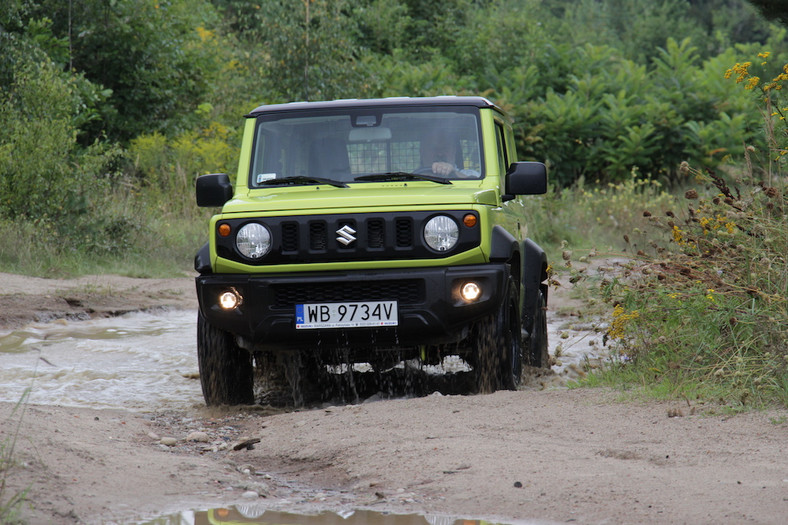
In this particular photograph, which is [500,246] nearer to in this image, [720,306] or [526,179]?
[526,179]

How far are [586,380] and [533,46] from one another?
876 inches

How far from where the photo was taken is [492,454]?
4695 mm

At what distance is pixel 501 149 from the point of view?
7277 mm

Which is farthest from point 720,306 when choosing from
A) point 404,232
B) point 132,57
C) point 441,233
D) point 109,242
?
point 132,57

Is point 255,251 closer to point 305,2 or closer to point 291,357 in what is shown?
point 291,357

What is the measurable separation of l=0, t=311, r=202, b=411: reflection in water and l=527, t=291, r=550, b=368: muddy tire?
2.34 meters

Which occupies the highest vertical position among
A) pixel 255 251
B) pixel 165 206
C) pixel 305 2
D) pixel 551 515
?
pixel 305 2

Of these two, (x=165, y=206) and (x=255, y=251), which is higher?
(x=255, y=251)

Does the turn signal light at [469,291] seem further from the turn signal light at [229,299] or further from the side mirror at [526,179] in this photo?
the turn signal light at [229,299]

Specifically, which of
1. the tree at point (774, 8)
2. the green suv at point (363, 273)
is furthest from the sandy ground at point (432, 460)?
the tree at point (774, 8)

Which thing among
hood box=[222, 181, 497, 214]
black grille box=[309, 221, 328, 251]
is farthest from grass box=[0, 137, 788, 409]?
black grille box=[309, 221, 328, 251]

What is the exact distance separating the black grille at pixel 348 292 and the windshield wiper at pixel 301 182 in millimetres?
802

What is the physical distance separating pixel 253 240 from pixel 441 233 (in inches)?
41.2

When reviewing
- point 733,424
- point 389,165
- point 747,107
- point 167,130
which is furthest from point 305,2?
point 733,424
